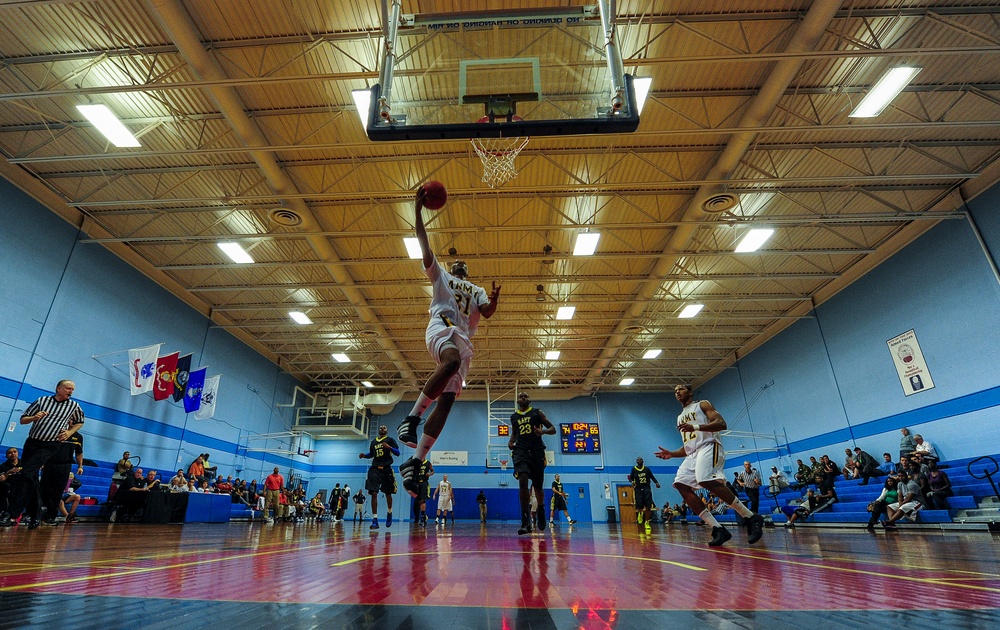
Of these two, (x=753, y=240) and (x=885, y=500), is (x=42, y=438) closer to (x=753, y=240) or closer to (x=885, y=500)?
(x=753, y=240)

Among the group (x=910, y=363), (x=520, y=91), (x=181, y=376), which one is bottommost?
(x=910, y=363)

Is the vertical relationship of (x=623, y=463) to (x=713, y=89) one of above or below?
below

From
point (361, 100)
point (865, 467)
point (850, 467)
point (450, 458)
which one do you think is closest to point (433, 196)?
point (361, 100)

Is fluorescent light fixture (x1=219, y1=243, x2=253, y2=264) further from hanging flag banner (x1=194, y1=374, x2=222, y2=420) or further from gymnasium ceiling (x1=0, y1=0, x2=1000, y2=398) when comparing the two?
hanging flag banner (x1=194, y1=374, x2=222, y2=420)

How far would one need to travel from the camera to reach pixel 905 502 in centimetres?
953

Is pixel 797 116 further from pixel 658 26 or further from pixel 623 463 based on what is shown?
pixel 623 463

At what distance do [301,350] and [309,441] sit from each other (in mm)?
5850

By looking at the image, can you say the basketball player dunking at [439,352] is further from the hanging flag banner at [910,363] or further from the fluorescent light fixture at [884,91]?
the hanging flag banner at [910,363]

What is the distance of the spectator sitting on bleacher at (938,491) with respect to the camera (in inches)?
381

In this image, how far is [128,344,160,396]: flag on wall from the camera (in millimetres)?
12250

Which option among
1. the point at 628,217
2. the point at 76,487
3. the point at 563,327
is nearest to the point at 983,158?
the point at 628,217

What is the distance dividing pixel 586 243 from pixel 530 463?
6885mm

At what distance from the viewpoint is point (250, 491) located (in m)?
16.9

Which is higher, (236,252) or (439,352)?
(236,252)
